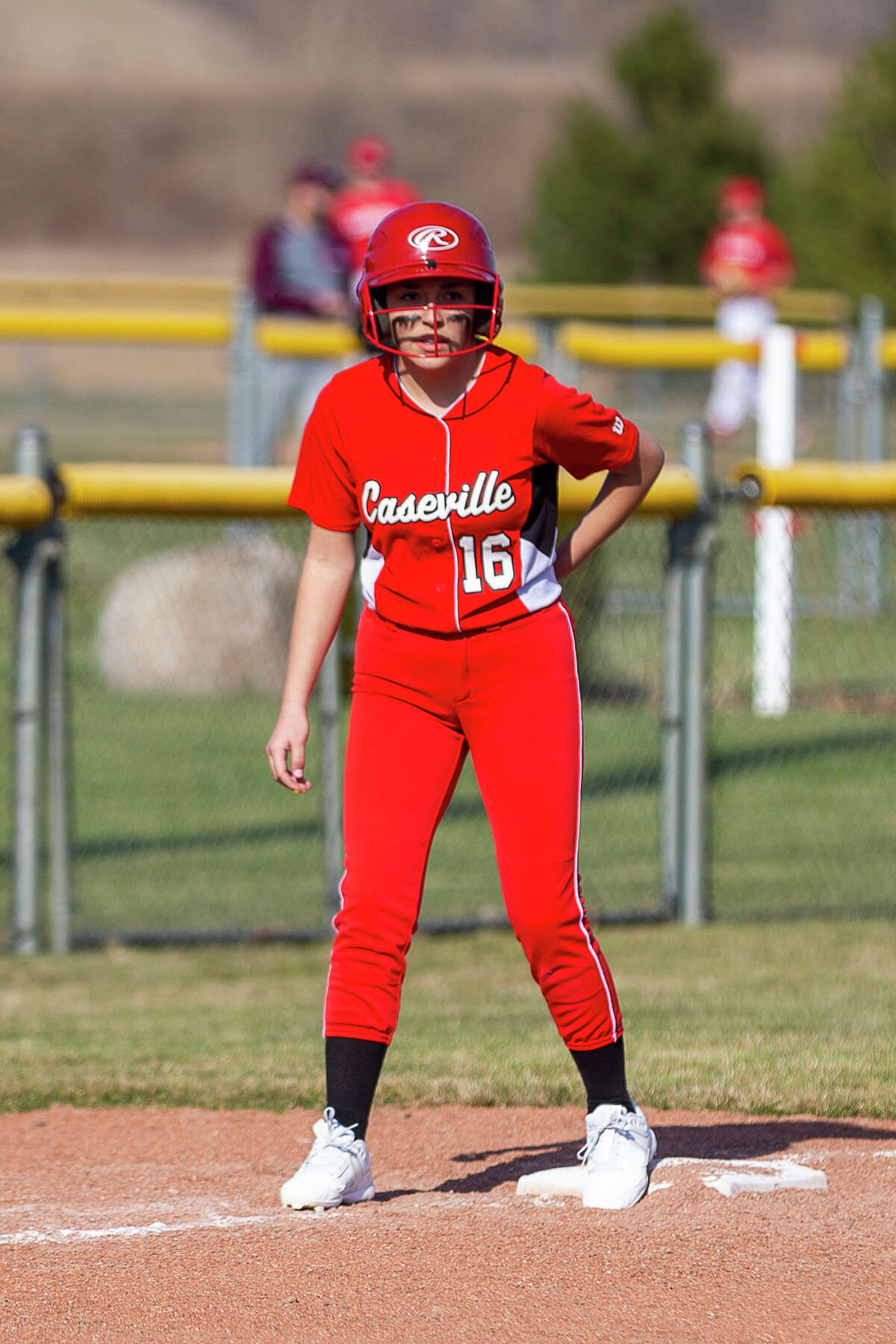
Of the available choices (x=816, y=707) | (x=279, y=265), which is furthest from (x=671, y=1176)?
(x=279, y=265)

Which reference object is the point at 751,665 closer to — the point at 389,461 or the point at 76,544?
the point at 76,544

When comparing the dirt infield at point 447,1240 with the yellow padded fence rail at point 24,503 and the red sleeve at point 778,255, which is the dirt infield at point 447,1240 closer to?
the yellow padded fence rail at point 24,503

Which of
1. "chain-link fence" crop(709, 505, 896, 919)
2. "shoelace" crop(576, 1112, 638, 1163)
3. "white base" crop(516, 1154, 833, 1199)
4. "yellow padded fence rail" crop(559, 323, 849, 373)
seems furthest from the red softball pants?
"yellow padded fence rail" crop(559, 323, 849, 373)

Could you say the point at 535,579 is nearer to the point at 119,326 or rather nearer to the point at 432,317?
the point at 432,317

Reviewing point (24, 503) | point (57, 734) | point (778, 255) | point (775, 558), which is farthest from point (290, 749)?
point (778, 255)

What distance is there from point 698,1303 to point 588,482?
13.2ft

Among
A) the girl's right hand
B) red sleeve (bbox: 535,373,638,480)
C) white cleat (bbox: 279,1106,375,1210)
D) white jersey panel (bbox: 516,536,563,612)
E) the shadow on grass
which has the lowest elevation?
white cleat (bbox: 279,1106,375,1210)

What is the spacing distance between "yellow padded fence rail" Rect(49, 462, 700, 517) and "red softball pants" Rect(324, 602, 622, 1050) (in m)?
2.77

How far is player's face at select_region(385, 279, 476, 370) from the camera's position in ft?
12.3

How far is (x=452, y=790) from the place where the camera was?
384 centimetres

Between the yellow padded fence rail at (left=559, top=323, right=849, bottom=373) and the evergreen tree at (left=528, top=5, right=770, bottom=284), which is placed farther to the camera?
the evergreen tree at (left=528, top=5, right=770, bottom=284)

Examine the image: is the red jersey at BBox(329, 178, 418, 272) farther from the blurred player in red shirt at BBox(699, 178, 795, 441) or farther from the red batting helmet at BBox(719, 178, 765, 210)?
the red batting helmet at BBox(719, 178, 765, 210)

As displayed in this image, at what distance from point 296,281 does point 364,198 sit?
1242mm

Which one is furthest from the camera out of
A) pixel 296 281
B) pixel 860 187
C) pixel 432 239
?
pixel 860 187
